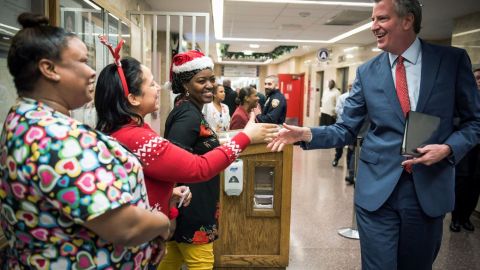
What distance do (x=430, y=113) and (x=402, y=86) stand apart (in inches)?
6.5

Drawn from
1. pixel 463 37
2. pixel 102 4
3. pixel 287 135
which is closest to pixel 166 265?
pixel 287 135

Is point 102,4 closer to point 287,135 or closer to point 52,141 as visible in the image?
point 287,135

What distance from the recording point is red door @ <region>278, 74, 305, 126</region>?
1465 cm

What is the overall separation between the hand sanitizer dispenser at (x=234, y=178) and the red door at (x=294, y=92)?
39.6ft

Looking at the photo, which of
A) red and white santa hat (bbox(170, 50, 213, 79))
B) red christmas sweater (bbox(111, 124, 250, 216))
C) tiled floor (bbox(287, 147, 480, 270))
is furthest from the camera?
tiled floor (bbox(287, 147, 480, 270))

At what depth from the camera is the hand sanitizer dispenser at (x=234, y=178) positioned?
105 inches

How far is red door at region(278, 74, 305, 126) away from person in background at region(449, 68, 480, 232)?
417 inches

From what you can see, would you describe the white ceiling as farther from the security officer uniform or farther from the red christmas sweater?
the red christmas sweater

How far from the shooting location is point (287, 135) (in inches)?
71.4

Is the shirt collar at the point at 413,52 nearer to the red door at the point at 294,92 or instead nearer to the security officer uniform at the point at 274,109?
the security officer uniform at the point at 274,109

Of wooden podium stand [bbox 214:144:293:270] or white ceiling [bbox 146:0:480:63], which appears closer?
wooden podium stand [bbox 214:144:293:270]

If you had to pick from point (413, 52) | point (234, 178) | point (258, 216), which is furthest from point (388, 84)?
point (258, 216)

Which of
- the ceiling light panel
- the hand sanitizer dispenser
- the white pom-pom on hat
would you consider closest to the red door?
the ceiling light panel

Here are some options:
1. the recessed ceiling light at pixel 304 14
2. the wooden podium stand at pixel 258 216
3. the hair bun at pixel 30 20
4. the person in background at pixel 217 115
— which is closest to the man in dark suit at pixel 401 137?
the wooden podium stand at pixel 258 216
